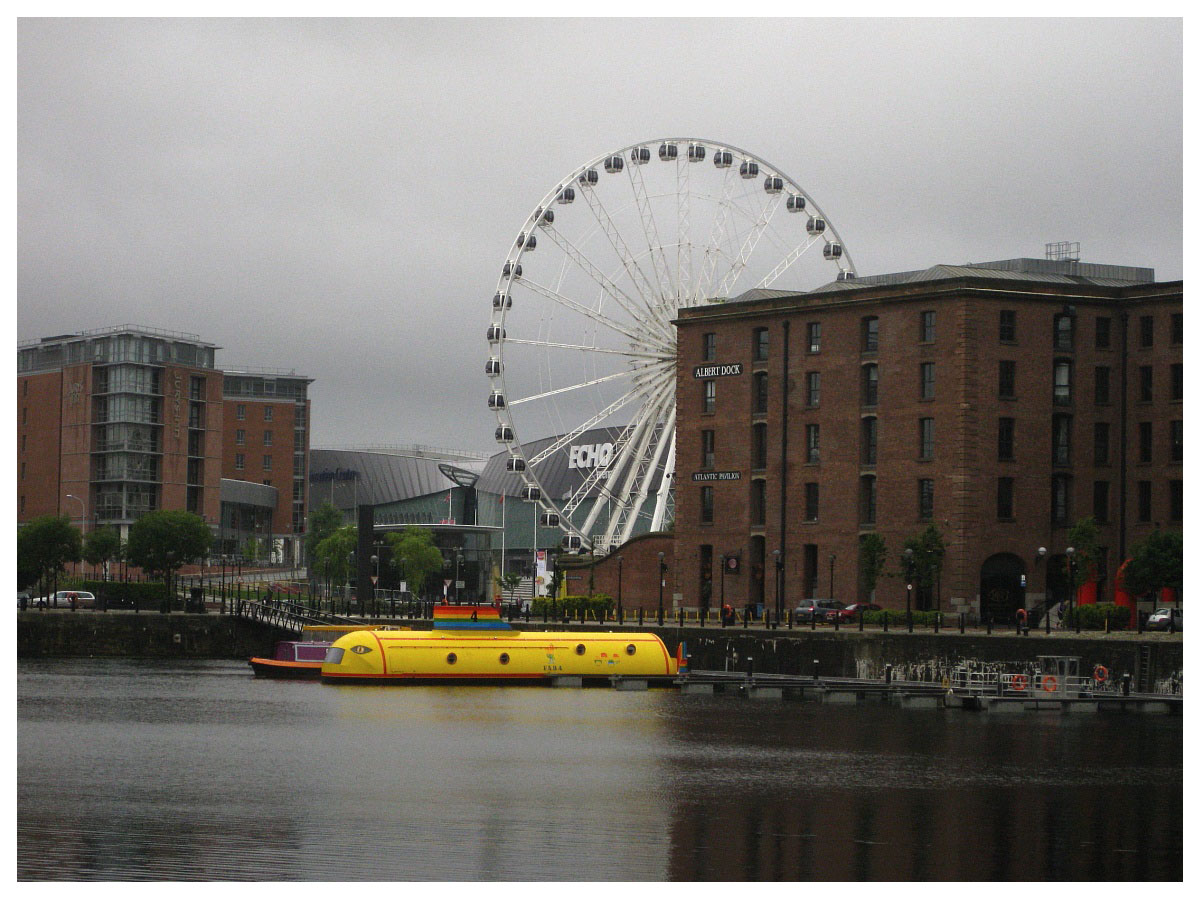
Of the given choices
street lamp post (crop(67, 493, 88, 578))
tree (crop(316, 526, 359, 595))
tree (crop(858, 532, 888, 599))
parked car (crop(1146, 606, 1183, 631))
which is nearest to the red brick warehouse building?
tree (crop(858, 532, 888, 599))

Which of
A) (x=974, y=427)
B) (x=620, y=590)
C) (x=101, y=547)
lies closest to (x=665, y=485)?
(x=620, y=590)

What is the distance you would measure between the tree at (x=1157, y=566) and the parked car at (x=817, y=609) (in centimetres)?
1579

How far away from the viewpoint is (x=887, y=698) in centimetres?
7831

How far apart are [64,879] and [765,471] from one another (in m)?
→ 84.8

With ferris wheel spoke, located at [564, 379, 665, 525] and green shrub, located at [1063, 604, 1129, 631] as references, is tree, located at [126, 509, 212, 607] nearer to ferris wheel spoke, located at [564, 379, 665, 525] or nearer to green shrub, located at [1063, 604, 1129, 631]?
ferris wheel spoke, located at [564, 379, 665, 525]

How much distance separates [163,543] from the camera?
5748 inches

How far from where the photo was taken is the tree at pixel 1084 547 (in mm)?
99188

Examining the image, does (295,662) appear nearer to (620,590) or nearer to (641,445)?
(620,590)

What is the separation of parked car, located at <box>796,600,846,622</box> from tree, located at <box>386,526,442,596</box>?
7746cm

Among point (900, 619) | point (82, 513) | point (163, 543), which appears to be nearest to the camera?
point (900, 619)

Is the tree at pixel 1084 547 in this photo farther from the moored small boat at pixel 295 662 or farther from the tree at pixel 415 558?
the tree at pixel 415 558

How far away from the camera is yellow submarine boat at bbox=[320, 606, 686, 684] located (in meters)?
88.0

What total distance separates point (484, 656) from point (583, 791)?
1633 inches

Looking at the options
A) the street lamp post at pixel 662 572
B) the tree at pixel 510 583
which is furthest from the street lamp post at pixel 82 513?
the street lamp post at pixel 662 572
